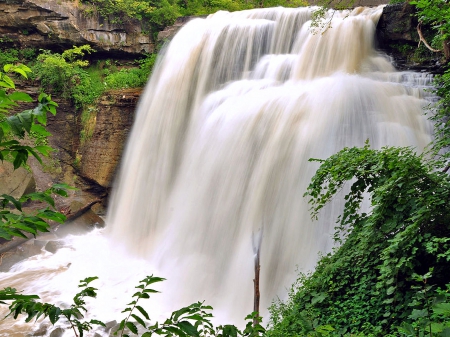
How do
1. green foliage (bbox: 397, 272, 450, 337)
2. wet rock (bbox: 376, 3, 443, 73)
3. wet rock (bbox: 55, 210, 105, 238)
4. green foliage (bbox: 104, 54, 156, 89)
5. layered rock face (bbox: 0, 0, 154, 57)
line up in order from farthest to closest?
green foliage (bbox: 104, 54, 156, 89) < layered rock face (bbox: 0, 0, 154, 57) < wet rock (bbox: 55, 210, 105, 238) < wet rock (bbox: 376, 3, 443, 73) < green foliage (bbox: 397, 272, 450, 337)

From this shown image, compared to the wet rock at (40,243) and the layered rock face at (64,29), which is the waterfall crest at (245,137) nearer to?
the wet rock at (40,243)

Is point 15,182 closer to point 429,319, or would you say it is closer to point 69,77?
point 69,77

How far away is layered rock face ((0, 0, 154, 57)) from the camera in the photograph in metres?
12.8

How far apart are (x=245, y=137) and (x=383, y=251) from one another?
16.8 ft

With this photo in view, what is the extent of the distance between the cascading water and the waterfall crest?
30 millimetres

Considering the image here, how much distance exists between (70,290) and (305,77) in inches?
308

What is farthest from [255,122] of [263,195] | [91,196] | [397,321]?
[91,196]

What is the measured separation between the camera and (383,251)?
345 cm

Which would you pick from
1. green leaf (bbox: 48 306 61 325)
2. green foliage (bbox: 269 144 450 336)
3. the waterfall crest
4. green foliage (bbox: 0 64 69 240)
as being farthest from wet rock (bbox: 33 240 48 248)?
green leaf (bbox: 48 306 61 325)

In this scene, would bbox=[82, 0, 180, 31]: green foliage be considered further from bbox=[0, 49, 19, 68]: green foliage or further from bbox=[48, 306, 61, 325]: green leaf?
bbox=[48, 306, 61, 325]: green leaf

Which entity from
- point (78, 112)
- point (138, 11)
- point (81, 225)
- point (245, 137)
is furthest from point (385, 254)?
point (138, 11)

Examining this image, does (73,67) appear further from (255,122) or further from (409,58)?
(409,58)

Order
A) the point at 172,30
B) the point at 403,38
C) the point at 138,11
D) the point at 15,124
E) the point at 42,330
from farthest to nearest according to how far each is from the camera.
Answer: the point at 138,11 < the point at 172,30 < the point at 403,38 < the point at 42,330 < the point at 15,124

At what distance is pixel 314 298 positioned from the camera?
14.0 feet
